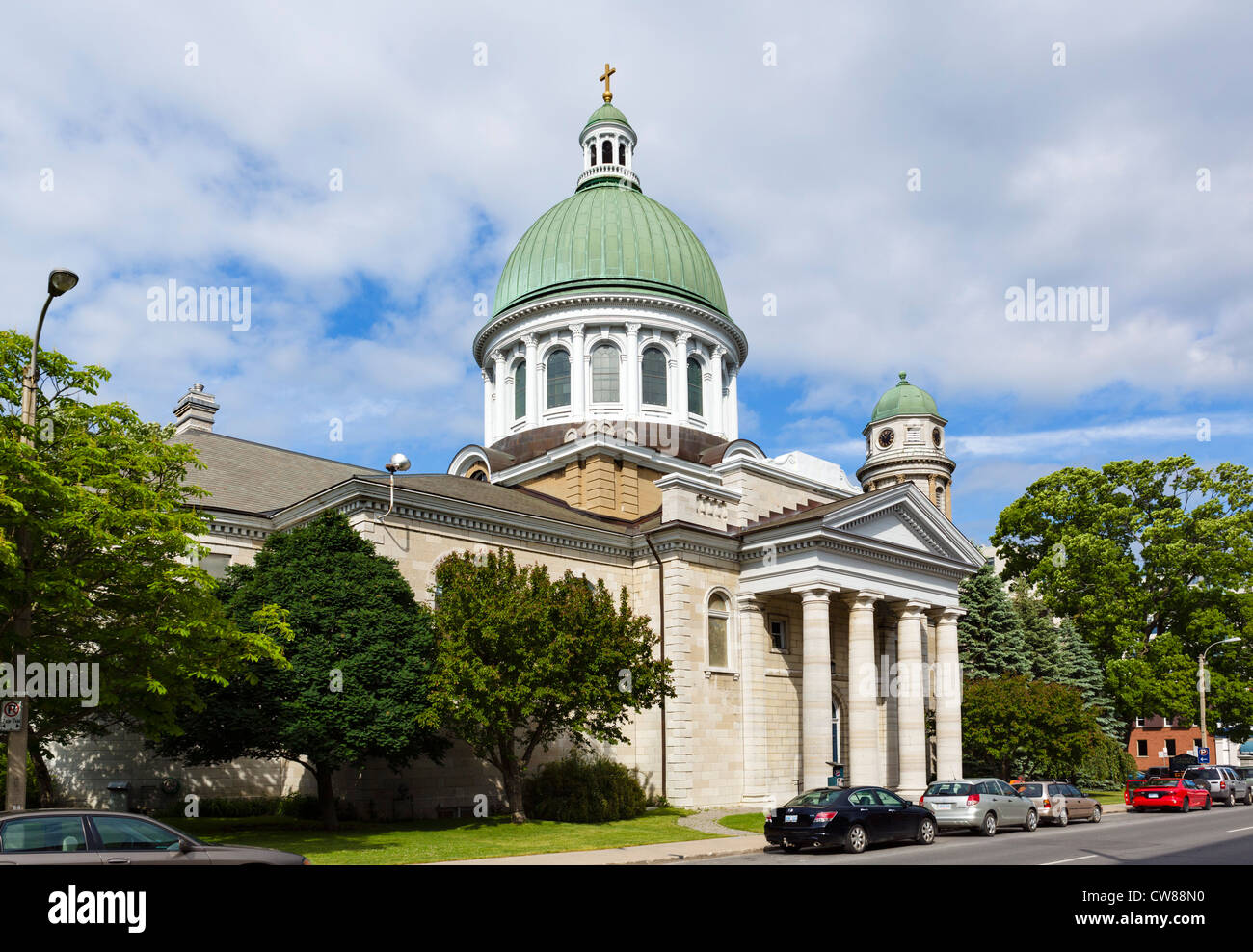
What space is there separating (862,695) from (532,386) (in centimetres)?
2057

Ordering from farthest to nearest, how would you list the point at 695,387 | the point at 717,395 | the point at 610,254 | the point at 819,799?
the point at 717,395, the point at 695,387, the point at 610,254, the point at 819,799

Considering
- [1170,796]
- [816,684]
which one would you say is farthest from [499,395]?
[1170,796]

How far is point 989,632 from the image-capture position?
47.3 m

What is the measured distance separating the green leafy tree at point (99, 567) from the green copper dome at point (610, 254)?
99.6 feet

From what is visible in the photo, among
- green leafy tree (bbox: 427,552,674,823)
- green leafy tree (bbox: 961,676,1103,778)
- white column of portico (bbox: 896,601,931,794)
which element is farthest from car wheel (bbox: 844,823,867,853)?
green leafy tree (bbox: 961,676,1103,778)

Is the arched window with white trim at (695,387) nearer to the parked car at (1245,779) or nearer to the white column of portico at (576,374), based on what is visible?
the white column of portico at (576,374)

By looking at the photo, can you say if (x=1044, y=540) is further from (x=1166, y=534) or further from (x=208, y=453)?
(x=208, y=453)

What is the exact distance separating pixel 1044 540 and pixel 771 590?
25088 mm

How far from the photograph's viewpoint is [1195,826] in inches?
1097

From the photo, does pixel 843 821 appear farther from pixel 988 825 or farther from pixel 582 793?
pixel 582 793

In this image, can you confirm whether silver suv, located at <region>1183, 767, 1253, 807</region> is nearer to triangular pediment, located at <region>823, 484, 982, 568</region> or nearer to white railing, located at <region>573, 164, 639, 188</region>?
triangular pediment, located at <region>823, 484, 982, 568</region>

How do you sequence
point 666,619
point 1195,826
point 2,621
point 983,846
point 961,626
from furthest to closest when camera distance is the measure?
1. point 961,626
2. point 666,619
3. point 1195,826
4. point 983,846
5. point 2,621

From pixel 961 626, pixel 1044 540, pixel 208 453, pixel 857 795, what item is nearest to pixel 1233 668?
pixel 1044 540

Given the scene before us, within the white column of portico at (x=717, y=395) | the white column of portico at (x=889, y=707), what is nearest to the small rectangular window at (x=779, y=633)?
the white column of portico at (x=889, y=707)
